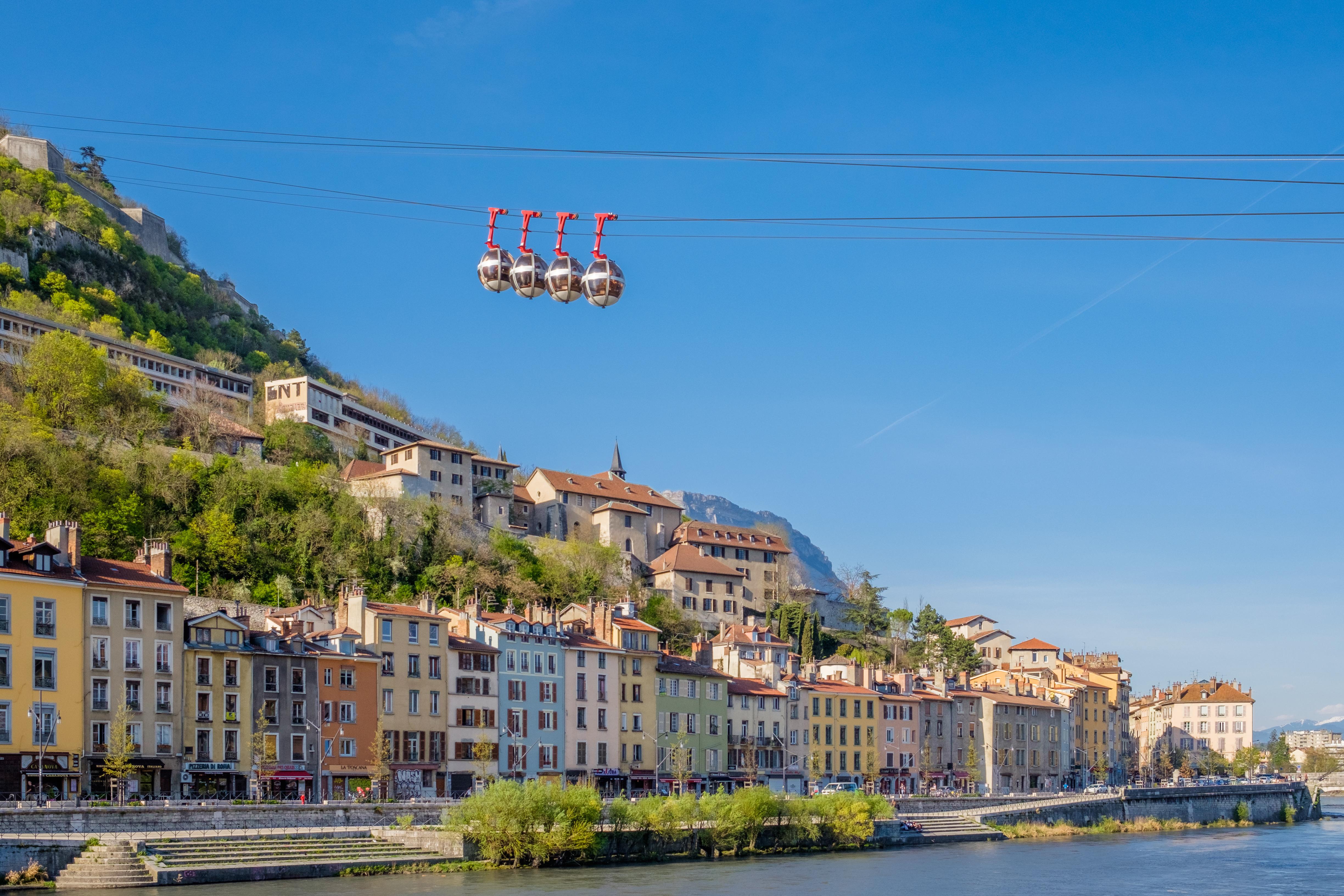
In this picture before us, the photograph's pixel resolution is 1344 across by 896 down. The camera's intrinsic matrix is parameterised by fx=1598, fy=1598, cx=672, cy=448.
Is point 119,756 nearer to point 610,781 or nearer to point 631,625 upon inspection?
point 610,781

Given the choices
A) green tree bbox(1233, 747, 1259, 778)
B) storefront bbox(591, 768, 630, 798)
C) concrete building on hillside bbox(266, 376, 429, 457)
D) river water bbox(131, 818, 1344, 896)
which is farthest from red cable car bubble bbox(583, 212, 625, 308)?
green tree bbox(1233, 747, 1259, 778)

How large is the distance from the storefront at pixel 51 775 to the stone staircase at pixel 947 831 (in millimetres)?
34284

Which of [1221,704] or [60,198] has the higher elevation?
[60,198]

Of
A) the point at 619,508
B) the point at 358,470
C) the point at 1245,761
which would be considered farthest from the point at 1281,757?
the point at 358,470

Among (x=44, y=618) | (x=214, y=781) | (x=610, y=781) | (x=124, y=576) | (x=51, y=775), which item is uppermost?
(x=124, y=576)

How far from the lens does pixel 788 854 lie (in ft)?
200

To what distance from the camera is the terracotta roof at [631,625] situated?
7731 centimetres

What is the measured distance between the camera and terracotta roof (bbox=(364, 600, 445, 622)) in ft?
217

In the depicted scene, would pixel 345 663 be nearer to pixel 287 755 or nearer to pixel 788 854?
pixel 287 755

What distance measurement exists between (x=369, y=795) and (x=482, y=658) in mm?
10882

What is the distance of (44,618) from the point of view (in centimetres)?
5425

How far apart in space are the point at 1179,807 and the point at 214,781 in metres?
57.7

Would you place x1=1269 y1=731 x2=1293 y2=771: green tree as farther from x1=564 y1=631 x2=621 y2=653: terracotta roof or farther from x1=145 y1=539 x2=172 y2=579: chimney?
x1=145 y1=539 x2=172 y2=579: chimney

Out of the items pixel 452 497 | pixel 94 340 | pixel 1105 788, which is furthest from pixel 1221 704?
pixel 94 340
